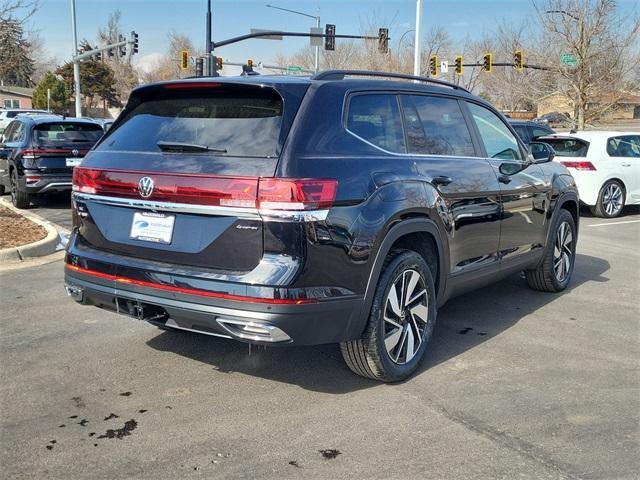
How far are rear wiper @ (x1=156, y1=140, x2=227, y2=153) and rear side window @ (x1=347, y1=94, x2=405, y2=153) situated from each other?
0.79 m

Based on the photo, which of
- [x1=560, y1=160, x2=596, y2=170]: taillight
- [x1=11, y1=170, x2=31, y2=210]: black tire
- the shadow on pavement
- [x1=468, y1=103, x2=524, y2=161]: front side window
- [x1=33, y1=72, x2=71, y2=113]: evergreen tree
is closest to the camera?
the shadow on pavement

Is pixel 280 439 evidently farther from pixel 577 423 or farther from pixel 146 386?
pixel 577 423

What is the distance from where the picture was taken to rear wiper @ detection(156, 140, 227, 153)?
11.7ft

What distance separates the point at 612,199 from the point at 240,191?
10.5 m

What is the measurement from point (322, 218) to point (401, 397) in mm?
1263

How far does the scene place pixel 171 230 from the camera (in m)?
3.55

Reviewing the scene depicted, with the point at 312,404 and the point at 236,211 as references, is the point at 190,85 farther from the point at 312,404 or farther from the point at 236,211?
the point at 312,404

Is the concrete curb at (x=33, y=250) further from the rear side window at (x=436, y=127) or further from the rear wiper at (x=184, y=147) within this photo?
the rear side window at (x=436, y=127)

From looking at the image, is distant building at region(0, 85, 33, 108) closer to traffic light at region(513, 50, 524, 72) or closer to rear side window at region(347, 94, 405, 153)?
traffic light at region(513, 50, 524, 72)

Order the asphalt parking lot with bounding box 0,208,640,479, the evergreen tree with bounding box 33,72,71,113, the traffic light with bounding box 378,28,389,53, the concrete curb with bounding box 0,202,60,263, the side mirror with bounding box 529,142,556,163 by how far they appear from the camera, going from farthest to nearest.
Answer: the evergreen tree with bounding box 33,72,71,113 < the traffic light with bounding box 378,28,389,53 < the concrete curb with bounding box 0,202,60,263 < the side mirror with bounding box 529,142,556,163 < the asphalt parking lot with bounding box 0,208,640,479

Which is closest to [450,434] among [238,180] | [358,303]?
[358,303]

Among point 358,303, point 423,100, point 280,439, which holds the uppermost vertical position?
point 423,100

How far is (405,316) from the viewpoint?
4109mm

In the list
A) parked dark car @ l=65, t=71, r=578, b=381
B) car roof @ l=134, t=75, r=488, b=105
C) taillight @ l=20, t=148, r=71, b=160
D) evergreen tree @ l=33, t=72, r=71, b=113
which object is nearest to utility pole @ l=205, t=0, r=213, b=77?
taillight @ l=20, t=148, r=71, b=160
